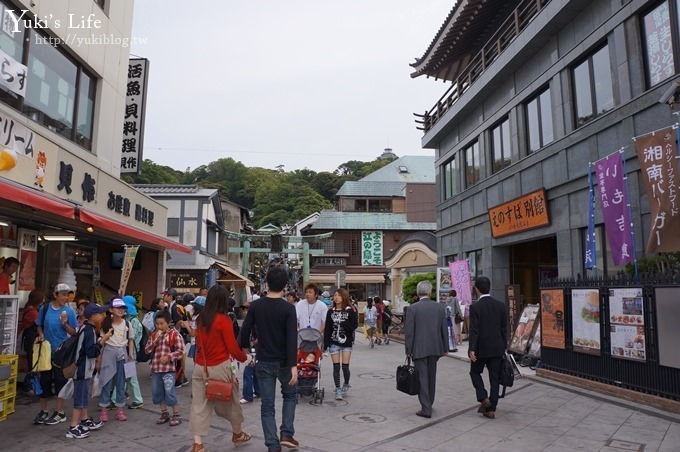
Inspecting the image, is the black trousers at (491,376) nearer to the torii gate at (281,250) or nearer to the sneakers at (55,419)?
the sneakers at (55,419)

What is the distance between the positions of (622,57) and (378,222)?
30.1m

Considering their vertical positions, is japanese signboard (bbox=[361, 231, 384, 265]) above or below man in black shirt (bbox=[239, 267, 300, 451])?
above

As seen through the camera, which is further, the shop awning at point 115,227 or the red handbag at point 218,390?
the shop awning at point 115,227

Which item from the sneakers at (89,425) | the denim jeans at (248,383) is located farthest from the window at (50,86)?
the denim jeans at (248,383)

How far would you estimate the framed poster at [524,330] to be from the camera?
11719 millimetres

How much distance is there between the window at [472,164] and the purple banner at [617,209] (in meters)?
8.57

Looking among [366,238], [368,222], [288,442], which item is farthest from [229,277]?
[288,442]

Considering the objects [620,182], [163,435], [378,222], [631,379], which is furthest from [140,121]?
[378,222]

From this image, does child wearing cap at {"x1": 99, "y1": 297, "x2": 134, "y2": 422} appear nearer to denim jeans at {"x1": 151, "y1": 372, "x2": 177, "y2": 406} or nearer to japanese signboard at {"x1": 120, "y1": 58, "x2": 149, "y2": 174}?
denim jeans at {"x1": 151, "y1": 372, "x2": 177, "y2": 406}

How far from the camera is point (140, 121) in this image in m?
14.1

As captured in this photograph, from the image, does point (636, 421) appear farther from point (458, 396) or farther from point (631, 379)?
point (458, 396)

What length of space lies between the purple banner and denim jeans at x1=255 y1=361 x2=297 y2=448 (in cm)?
701

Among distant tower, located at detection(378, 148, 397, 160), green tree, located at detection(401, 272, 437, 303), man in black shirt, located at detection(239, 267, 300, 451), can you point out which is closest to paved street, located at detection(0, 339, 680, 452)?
man in black shirt, located at detection(239, 267, 300, 451)

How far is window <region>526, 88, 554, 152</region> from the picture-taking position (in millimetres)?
13914
